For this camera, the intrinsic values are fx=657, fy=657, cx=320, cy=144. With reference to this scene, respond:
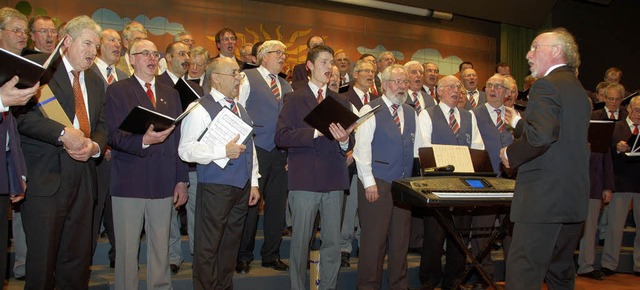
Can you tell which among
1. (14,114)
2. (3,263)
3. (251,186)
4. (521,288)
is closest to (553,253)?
(521,288)

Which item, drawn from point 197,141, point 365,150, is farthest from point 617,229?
point 197,141

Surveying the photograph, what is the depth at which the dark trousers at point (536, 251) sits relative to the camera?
130 inches

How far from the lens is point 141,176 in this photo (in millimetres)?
3945

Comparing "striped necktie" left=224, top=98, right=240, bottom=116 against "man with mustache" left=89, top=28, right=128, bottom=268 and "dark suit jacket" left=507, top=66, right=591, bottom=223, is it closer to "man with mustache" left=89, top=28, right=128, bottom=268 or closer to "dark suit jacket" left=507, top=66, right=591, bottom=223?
"man with mustache" left=89, top=28, right=128, bottom=268

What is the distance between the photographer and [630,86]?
35.6 feet

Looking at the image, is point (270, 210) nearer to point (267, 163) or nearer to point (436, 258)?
point (267, 163)

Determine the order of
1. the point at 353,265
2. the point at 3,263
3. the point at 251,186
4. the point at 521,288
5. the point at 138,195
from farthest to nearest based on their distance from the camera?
the point at 353,265
the point at 251,186
the point at 138,195
the point at 521,288
the point at 3,263

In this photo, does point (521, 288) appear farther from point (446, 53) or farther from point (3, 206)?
point (446, 53)

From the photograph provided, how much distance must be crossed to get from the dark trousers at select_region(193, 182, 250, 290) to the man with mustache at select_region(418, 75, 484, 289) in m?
1.70

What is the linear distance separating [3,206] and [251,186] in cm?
180

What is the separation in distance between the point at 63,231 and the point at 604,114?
5.47m

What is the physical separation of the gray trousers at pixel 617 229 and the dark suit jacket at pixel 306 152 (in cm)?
340

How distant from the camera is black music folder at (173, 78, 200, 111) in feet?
15.9

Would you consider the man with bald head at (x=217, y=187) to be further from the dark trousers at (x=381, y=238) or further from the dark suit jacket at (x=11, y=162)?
the dark suit jacket at (x=11, y=162)
